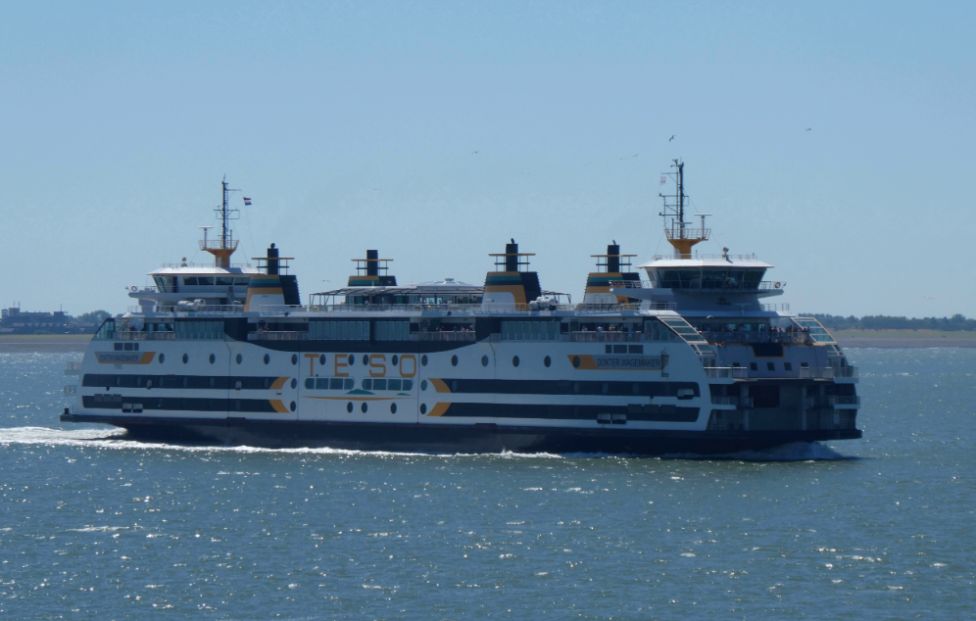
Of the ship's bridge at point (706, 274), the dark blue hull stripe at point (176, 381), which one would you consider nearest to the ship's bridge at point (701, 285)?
the ship's bridge at point (706, 274)

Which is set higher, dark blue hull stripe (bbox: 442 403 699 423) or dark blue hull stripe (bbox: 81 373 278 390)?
dark blue hull stripe (bbox: 81 373 278 390)

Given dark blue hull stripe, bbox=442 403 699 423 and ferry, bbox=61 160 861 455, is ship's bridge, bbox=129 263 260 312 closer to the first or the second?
ferry, bbox=61 160 861 455

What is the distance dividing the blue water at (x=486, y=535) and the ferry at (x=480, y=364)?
1.25m

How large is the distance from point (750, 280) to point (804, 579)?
2470cm

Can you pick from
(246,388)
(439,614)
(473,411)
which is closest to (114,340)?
(246,388)

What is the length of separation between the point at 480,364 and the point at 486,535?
1810 cm

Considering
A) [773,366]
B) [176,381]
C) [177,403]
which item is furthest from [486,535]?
[176,381]

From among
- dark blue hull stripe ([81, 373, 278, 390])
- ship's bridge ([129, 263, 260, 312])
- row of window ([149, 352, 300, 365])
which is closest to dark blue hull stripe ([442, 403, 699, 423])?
row of window ([149, 352, 300, 365])

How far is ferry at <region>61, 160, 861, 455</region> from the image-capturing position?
61.0m

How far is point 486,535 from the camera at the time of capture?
46.7 m

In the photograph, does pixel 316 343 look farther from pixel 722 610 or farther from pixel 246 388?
pixel 722 610

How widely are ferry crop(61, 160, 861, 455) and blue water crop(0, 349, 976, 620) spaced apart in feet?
4.10

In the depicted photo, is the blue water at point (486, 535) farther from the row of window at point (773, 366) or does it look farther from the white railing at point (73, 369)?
the white railing at point (73, 369)

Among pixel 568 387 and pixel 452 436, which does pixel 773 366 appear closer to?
pixel 568 387
